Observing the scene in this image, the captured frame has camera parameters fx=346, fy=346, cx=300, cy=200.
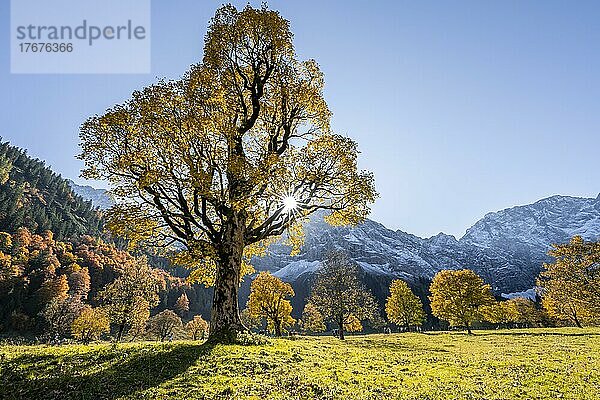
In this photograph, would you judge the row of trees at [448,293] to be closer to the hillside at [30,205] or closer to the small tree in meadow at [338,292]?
the small tree in meadow at [338,292]

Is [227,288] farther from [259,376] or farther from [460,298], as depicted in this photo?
[460,298]

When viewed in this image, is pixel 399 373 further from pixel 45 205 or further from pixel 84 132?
pixel 45 205

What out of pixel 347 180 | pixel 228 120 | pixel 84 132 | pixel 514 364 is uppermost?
pixel 228 120

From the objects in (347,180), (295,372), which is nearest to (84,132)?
(347,180)

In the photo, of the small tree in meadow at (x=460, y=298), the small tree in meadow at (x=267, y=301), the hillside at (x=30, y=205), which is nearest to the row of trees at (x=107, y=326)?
the small tree in meadow at (x=267, y=301)

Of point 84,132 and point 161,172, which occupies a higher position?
point 84,132

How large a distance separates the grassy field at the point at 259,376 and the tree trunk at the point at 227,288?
5.78ft

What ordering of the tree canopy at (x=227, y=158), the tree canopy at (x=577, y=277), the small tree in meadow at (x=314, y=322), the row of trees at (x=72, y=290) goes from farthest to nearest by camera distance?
the small tree in meadow at (x=314, y=322)
the row of trees at (x=72, y=290)
the tree canopy at (x=577, y=277)
the tree canopy at (x=227, y=158)

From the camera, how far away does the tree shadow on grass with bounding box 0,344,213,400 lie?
10.8 metres

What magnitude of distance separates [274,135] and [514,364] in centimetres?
1898

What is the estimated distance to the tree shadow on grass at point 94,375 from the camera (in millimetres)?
10820

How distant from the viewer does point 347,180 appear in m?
20.8

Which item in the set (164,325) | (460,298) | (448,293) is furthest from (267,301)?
(164,325)

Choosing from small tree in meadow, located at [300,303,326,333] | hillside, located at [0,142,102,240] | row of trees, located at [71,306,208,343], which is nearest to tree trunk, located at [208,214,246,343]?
row of trees, located at [71,306,208,343]
